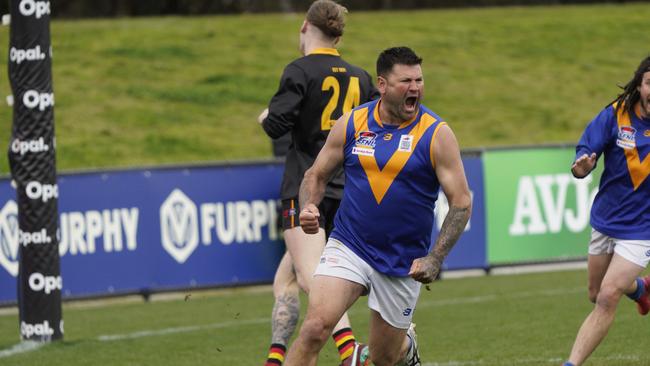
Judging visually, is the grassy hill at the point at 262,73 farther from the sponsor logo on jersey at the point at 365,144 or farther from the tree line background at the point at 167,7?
→ the sponsor logo on jersey at the point at 365,144

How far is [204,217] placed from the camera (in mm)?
14656

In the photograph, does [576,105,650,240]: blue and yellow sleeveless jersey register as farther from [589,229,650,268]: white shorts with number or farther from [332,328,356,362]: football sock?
[332,328,356,362]: football sock

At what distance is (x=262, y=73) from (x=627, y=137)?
Answer: 18.1m

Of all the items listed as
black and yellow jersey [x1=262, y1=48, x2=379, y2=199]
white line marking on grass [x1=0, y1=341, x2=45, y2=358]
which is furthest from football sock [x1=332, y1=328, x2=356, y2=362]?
white line marking on grass [x1=0, y1=341, x2=45, y2=358]

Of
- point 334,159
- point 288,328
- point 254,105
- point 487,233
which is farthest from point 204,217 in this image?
point 254,105

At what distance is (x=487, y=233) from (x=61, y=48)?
12.9 meters

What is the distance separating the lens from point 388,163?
7031 millimetres

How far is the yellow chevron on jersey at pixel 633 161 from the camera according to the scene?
27.1 feet

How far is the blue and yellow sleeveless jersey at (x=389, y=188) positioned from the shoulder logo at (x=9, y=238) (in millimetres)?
7129

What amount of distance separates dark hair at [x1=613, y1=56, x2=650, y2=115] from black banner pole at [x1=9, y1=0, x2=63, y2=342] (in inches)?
184

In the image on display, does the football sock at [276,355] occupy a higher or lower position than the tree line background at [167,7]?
higher

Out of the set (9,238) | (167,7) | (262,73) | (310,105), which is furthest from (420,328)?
(167,7)

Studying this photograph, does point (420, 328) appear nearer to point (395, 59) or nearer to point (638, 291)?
point (638, 291)

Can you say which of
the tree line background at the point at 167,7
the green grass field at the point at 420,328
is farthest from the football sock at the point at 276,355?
the tree line background at the point at 167,7
